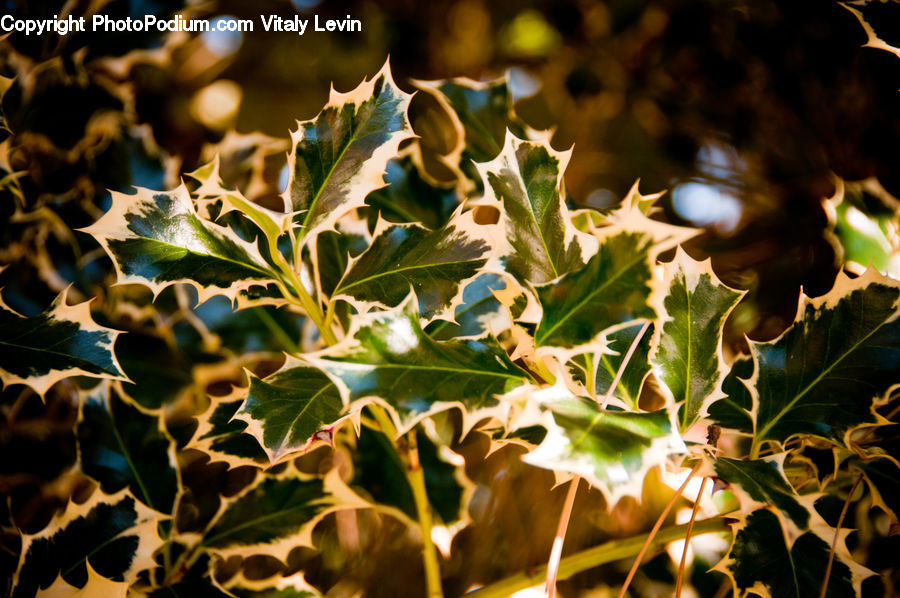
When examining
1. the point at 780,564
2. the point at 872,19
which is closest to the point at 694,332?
the point at 780,564

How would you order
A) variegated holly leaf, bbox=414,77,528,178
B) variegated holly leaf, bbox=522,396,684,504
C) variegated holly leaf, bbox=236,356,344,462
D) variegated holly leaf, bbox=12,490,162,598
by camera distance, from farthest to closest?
variegated holly leaf, bbox=414,77,528,178 < variegated holly leaf, bbox=12,490,162,598 < variegated holly leaf, bbox=236,356,344,462 < variegated holly leaf, bbox=522,396,684,504

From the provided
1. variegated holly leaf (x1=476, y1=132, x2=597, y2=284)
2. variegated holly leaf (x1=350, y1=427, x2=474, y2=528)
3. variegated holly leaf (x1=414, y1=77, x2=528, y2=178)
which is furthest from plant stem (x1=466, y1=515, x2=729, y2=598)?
variegated holly leaf (x1=414, y1=77, x2=528, y2=178)

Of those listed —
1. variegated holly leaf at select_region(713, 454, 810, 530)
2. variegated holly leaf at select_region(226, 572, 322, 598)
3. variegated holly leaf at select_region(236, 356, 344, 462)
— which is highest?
variegated holly leaf at select_region(236, 356, 344, 462)

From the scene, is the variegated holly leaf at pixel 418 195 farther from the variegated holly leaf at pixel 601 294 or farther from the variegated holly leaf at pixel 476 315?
the variegated holly leaf at pixel 601 294

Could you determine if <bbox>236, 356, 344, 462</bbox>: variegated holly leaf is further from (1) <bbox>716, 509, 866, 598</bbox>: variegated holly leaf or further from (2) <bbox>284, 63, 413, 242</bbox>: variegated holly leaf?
(1) <bbox>716, 509, 866, 598</bbox>: variegated holly leaf

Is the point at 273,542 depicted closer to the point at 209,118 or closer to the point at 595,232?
the point at 595,232
